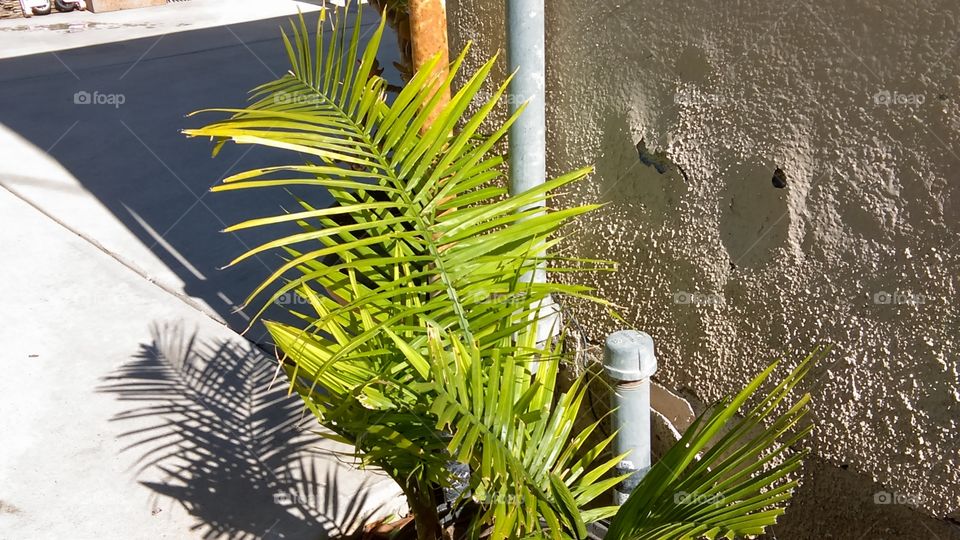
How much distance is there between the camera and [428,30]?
269cm

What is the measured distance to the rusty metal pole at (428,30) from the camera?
265cm

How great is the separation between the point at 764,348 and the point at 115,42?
29.2 ft

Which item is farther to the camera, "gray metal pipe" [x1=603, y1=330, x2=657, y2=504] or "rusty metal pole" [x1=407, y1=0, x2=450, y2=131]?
"rusty metal pole" [x1=407, y1=0, x2=450, y2=131]

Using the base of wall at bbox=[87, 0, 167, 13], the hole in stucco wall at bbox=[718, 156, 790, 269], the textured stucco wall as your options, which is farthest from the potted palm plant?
the base of wall at bbox=[87, 0, 167, 13]

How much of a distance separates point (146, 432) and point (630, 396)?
5.54 feet

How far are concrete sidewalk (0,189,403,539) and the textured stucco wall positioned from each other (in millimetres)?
1153

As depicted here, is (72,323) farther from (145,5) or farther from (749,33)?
(145,5)

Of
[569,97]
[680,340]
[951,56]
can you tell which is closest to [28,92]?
[569,97]

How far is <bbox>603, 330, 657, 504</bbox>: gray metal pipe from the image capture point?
2195 mm

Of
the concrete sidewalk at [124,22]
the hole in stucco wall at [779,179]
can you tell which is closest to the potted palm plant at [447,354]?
the hole in stucco wall at [779,179]

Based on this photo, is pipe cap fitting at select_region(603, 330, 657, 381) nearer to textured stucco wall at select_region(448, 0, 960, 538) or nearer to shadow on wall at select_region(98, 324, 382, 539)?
textured stucco wall at select_region(448, 0, 960, 538)

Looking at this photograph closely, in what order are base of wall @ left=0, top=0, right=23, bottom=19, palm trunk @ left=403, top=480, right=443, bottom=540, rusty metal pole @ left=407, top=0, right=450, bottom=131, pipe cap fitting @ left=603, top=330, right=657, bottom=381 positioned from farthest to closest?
base of wall @ left=0, top=0, right=23, bottom=19, rusty metal pole @ left=407, top=0, right=450, bottom=131, pipe cap fitting @ left=603, top=330, right=657, bottom=381, palm trunk @ left=403, top=480, right=443, bottom=540

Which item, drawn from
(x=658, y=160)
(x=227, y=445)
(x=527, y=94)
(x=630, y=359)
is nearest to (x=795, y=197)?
(x=658, y=160)

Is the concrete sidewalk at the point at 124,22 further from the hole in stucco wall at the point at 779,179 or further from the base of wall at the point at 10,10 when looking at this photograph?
the hole in stucco wall at the point at 779,179
